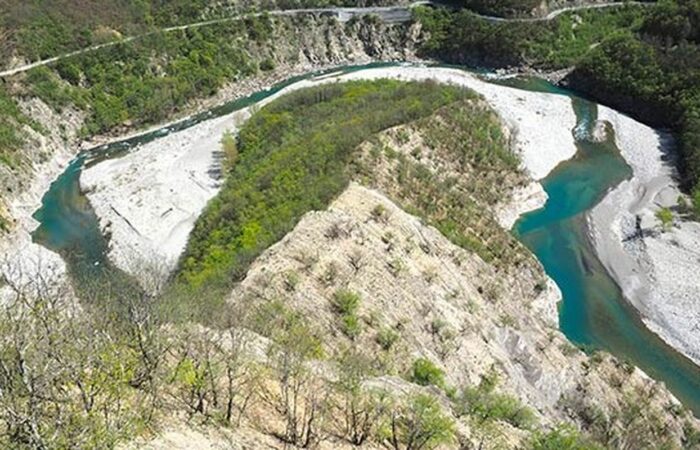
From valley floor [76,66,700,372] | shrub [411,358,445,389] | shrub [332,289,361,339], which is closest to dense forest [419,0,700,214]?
valley floor [76,66,700,372]

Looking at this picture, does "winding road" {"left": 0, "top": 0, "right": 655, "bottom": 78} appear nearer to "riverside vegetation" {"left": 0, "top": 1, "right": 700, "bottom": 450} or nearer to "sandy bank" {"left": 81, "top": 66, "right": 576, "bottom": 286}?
"sandy bank" {"left": 81, "top": 66, "right": 576, "bottom": 286}

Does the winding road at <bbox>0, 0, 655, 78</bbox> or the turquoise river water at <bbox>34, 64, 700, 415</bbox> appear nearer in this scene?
the turquoise river water at <bbox>34, 64, 700, 415</bbox>

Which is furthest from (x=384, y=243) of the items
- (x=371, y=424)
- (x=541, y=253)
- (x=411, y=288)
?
(x=541, y=253)

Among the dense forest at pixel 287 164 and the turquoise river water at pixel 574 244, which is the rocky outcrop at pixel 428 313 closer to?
the dense forest at pixel 287 164

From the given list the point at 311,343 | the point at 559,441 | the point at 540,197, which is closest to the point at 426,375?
the point at 311,343

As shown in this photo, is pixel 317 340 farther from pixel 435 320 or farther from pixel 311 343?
pixel 435 320

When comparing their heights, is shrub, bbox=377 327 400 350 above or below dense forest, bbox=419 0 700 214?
above

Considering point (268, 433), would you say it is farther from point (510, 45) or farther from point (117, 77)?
point (510, 45)
